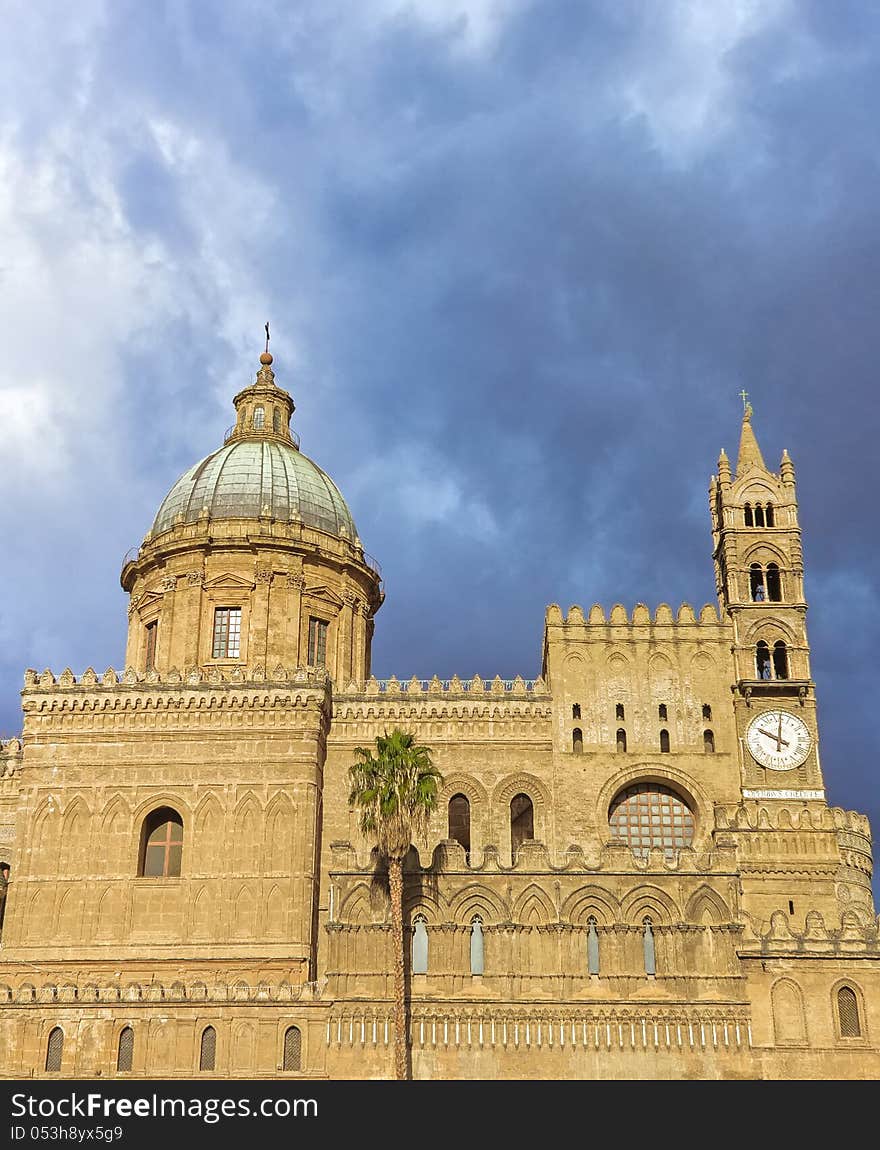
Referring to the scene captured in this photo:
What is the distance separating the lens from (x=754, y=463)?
177ft

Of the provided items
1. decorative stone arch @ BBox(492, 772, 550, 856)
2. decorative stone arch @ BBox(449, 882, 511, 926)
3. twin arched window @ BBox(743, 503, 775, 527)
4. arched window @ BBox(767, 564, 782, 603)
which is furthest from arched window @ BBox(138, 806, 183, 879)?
twin arched window @ BBox(743, 503, 775, 527)

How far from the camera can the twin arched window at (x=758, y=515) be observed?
173ft

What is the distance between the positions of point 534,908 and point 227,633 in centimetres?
1797

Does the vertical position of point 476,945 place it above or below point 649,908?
below

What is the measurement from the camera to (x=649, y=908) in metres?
42.6

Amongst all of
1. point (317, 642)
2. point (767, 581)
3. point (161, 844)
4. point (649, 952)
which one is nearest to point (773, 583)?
point (767, 581)

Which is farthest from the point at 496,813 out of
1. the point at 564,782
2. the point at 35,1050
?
the point at 35,1050

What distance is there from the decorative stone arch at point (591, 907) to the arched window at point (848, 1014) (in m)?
6.69

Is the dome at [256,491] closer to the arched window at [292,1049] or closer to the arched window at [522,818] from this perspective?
the arched window at [522,818]

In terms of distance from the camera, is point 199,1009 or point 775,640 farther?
point 775,640

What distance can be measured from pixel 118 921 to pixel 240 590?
14.4m

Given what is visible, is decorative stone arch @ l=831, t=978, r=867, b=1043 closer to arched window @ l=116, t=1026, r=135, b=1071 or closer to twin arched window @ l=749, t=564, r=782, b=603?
twin arched window @ l=749, t=564, r=782, b=603

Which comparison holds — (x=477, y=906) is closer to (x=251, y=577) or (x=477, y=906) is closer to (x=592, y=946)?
(x=592, y=946)

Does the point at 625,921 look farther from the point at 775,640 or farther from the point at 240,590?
the point at 240,590
